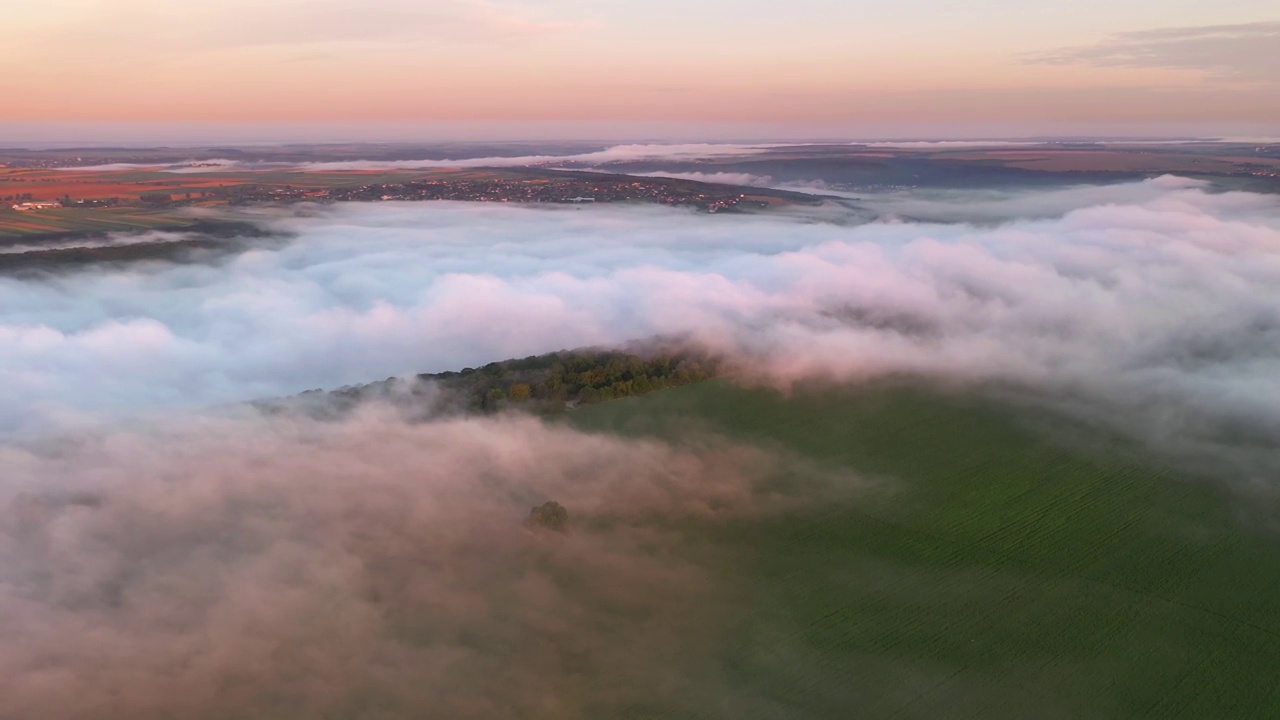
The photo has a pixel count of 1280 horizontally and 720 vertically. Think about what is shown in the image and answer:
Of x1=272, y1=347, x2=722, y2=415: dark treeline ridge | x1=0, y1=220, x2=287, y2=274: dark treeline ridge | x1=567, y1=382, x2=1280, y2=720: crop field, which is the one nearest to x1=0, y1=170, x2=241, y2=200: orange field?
x1=0, y1=220, x2=287, y2=274: dark treeline ridge

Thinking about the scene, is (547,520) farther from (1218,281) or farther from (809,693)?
(1218,281)

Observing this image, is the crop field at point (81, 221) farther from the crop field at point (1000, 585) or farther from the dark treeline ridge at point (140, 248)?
the crop field at point (1000, 585)

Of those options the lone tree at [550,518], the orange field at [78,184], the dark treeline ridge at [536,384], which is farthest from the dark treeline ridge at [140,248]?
the lone tree at [550,518]

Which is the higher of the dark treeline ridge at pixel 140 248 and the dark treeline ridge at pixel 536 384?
the dark treeline ridge at pixel 140 248

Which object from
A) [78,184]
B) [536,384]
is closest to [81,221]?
[78,184]

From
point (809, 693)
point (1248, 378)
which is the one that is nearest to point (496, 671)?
point (809, 693)

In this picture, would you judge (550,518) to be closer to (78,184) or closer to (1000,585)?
(1000,585)

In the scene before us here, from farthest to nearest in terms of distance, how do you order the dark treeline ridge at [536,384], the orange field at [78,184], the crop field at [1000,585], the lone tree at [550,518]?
the orange field at [78,184]
the dark treeline ridge at [536,384]
the lone tree at [550,518]
the crop field at [1000,585]

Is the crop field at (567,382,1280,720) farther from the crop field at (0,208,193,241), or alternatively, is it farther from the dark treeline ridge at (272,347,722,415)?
the crop field at (0,208,193,241)
